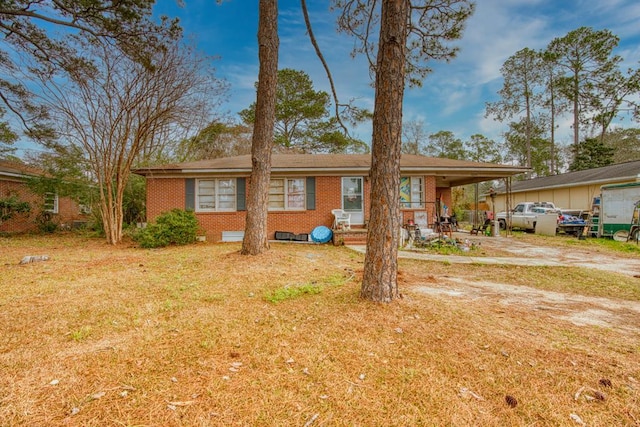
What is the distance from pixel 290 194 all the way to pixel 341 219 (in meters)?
2.20

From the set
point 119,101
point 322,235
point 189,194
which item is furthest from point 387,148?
point 119,101

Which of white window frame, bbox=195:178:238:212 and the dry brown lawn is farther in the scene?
white window frame, bbox=195:178:238:212

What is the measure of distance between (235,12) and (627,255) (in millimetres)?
13527

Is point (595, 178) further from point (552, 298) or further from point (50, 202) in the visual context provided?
point (50, 202)

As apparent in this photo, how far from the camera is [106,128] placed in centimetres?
962

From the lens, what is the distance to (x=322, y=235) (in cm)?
1046

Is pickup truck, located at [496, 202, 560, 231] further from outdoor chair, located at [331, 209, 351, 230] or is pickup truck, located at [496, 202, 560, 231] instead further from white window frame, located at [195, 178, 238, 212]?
white window frame, located at [195, 178, 238, 212]

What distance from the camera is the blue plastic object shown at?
10438 millimetres

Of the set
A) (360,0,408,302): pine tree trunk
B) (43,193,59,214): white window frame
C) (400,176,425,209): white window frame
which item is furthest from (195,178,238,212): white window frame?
(360,0,408,302): pine tree trunk

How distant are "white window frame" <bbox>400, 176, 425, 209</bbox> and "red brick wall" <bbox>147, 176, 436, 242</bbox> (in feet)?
0.63

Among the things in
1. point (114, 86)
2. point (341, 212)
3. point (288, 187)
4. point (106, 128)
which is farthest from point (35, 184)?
point (341, 212)

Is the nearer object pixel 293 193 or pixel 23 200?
pixel 293 193

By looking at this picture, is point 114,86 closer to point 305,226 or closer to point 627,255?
point 305,226

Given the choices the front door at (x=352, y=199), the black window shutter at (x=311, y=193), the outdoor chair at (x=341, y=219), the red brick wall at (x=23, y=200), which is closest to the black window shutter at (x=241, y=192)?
the black window shutter at (x=311, y=193)
